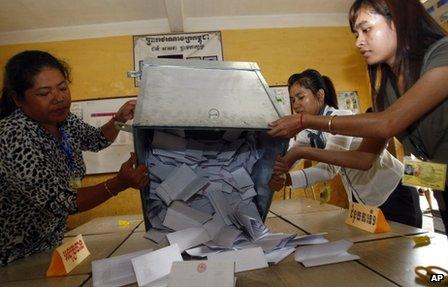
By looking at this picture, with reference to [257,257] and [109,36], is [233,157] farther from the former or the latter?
[109,36]

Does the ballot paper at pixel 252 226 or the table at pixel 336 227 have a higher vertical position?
the ballot paper at pixel 252 226

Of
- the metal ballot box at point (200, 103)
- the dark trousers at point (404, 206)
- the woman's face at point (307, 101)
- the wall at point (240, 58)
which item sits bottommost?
the dark trousers at point (404, 206)

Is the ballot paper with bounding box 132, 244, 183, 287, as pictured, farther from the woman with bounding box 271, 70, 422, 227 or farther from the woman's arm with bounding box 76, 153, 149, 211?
the woman with bounding box 271, 70, 422, 227

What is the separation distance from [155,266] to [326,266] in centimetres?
41

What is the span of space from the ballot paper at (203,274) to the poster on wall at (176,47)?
2.89m

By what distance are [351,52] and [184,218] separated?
329 centimetres

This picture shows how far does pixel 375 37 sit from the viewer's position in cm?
94

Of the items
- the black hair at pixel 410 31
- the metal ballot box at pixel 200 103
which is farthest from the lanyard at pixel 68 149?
the black hair at pixel 410 31

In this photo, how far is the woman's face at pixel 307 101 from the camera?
1800 mm

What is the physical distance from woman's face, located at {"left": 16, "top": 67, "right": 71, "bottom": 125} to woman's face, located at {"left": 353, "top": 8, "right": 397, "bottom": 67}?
103 cm

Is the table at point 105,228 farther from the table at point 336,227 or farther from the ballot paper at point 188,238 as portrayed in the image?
the table at point 336,227

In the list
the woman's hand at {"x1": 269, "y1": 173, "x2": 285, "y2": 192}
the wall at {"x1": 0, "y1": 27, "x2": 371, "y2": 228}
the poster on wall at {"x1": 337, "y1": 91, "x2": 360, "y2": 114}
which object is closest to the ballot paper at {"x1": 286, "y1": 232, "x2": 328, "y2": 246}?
the woman's hand at {"x1": 269, "y1": 173, "x2": 285, "y2": 192}

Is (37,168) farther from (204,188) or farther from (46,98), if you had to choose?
(204,188)

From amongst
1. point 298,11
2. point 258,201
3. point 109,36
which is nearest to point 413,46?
point 258,201
